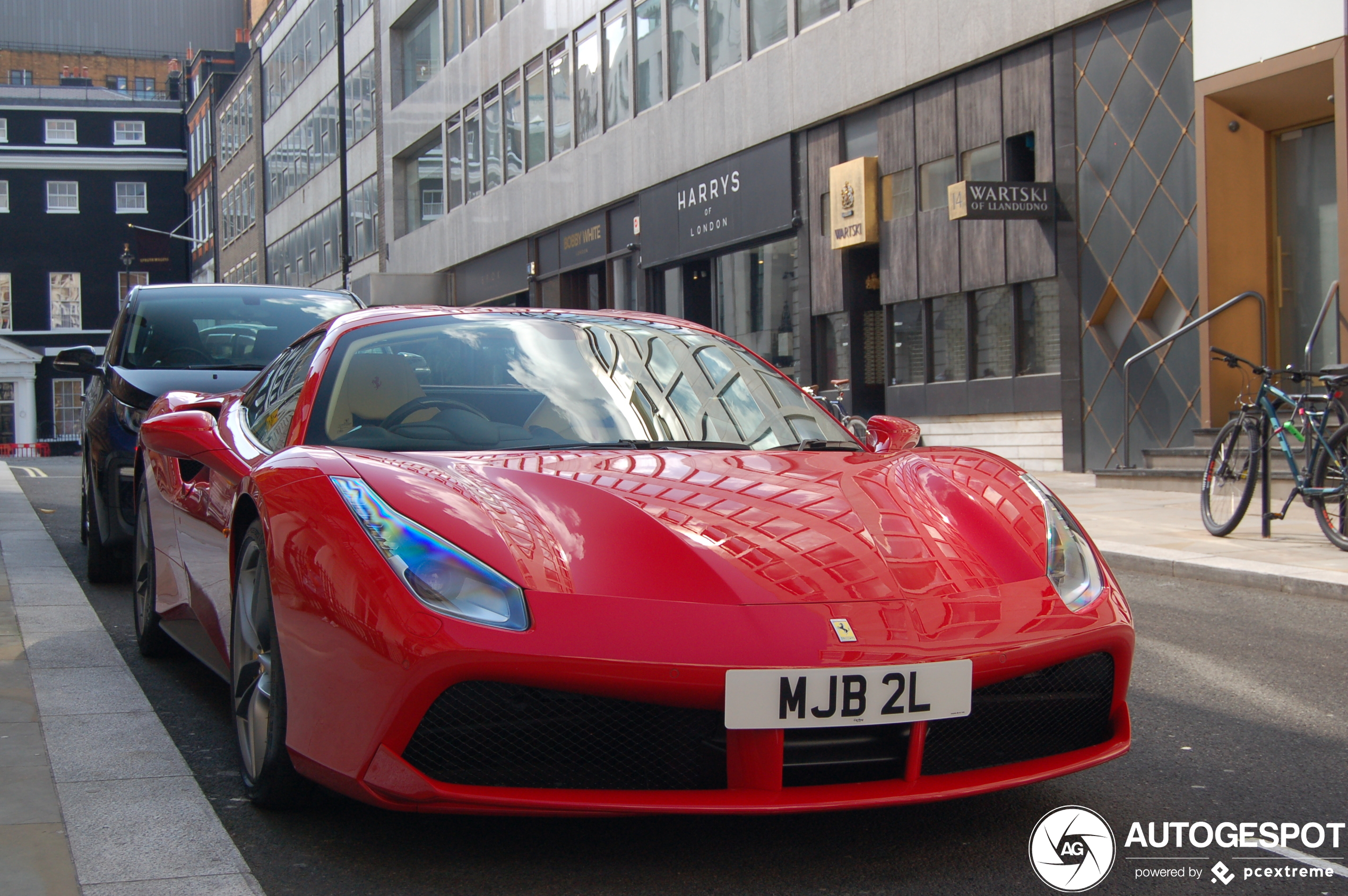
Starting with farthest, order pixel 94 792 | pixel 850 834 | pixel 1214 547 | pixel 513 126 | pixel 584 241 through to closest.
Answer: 1. pixel 513 126
2. pixel 584 241
3. pixel 1214 547
4. pixel 94 792
5. pixel 850 834

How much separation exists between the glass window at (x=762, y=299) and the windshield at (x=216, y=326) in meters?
13.3

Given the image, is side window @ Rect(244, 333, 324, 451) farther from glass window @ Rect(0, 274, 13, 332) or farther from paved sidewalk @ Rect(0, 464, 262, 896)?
glass window @ Rect(0, 274, 13, 332)

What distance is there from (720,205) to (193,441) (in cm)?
1967

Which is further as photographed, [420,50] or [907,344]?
[420,50]

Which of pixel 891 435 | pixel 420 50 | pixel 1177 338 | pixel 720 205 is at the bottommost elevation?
pixel 891 435

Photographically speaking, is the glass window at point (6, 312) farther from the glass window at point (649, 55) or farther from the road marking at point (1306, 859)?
the road marking at point (1306, 859)

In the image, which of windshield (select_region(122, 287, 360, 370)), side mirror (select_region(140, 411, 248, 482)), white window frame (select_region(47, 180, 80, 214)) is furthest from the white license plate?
white window frame (select_region(47, 180, 80, 214))

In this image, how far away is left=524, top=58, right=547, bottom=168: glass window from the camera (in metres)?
30.5

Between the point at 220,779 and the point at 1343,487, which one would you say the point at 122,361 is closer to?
the point at 220,779

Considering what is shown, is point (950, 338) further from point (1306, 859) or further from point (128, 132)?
point (128, 132)

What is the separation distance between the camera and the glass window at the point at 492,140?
3331cm

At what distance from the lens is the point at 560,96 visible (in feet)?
97.2

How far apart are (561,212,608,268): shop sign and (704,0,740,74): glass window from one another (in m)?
5.70

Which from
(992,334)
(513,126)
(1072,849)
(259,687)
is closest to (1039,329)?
(992,334)
